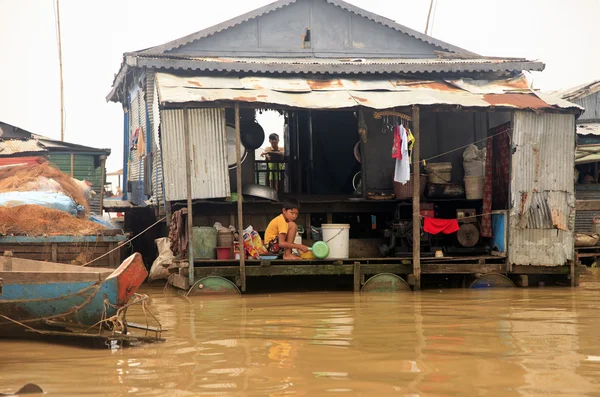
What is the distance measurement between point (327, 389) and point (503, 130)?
8.92 metres

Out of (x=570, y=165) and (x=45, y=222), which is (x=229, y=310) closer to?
(x=45, y=222)

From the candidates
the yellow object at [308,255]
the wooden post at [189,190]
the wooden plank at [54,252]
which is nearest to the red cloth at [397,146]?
the yellow object at [308,255]

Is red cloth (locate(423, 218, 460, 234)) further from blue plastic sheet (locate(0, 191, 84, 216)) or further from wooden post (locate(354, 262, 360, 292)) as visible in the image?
blue plastic sheet (locate(0, 191, 84, 216))

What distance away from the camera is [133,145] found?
58.1 ft

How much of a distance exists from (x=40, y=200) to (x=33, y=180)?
1.11 meters

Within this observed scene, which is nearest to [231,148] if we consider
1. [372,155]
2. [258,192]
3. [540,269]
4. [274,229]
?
[258,192]

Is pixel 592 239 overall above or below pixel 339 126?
below

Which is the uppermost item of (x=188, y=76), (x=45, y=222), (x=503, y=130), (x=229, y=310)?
(x=188, y=76)

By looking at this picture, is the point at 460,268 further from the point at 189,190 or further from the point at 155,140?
the point at 155,140

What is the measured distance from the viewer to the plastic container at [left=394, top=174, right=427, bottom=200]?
44.7ft

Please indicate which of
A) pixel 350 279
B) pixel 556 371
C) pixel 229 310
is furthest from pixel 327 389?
pixel 350 279

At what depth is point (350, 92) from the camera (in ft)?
42.9

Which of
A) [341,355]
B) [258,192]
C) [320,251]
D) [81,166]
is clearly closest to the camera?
[341,355]

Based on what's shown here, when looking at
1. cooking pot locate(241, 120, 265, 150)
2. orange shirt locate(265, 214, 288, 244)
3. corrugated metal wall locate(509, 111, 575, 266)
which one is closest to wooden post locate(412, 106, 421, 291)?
corrugated metal wall locate(509, 111, 575, 266)
